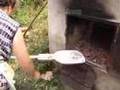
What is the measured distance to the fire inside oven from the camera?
181 inches

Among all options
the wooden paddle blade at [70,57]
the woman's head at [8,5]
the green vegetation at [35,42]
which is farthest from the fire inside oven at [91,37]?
the woman's head at [8,5]

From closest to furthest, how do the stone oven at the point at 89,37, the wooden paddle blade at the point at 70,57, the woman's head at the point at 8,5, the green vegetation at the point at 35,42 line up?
the woman's head at the point at 8,5, the wooden paddle blade at the point at 70,57, the stone oven at the point at 89,37, the green vegetation at the point at 35,42

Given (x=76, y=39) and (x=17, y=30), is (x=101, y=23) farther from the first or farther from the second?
(x=17, y=30)

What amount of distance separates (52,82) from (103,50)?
2.61 ft

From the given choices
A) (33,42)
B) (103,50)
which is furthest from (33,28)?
(103,50)

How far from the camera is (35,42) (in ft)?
19.2

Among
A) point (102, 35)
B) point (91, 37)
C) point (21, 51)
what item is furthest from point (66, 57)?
point (91, 37)

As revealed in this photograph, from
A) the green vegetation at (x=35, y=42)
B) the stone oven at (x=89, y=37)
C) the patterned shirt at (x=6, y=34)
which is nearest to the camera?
the patterned shirt at (x=6, y=34)

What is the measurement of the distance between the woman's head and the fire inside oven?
1779 millimetres

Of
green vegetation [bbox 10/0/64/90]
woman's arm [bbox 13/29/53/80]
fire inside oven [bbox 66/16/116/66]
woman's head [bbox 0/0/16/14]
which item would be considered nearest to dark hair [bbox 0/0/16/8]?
woman's head [bbox 0/0/16/14]

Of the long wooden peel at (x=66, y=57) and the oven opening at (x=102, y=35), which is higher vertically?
the long wooden peel at (x=66, y=57)

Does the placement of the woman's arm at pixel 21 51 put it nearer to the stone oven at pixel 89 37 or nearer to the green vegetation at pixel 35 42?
the stone oven at pixel 89 37

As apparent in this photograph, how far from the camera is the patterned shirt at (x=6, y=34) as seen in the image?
2645mm

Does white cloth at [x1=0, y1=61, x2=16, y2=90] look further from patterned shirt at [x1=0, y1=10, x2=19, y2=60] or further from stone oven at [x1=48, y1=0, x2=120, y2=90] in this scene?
stone oven at [x1=48, y1=0, x2=120, y2=90]
